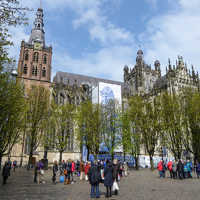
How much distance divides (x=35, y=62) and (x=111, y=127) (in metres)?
30.1

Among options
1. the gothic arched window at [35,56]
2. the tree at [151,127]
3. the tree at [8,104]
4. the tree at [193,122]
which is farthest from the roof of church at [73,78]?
the tree at [8,104]

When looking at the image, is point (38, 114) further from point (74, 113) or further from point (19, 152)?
point (19, 152)

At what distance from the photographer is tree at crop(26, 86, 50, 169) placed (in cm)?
2673

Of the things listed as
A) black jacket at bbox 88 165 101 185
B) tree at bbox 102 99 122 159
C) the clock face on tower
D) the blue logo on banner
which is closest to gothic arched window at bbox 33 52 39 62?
the clock face on tower

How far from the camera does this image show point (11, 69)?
54.4 feet

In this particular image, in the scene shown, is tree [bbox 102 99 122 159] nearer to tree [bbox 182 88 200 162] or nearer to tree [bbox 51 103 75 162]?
tree [bbox 51 103 75 162]

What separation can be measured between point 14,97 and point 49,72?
34.3m

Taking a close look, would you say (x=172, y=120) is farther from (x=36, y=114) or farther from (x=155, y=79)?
(x=155, y=79)

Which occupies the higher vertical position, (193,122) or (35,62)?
(35,62)

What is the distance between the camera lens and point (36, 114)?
89.6ft

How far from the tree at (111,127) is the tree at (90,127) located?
0.96 meters

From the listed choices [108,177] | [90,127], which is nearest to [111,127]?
[90,127]

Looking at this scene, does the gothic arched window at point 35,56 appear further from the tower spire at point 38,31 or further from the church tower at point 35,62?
the tower spire at point 38,31

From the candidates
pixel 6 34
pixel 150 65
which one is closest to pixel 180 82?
pixel 150 65
